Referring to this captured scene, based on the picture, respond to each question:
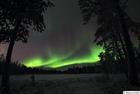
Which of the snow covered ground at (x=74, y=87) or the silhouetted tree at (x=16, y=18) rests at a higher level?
the silhouetted tree at (x=16, y=18)

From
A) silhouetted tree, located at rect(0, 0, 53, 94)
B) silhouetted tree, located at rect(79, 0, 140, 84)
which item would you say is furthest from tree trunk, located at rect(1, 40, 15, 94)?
silhouetted tree, located at rect(79, 0, 140, 84)

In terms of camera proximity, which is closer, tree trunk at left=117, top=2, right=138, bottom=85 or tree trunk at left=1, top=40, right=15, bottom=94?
tree trunk at left=1, top=40, right=15, bottom=94

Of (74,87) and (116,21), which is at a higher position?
(116,21)

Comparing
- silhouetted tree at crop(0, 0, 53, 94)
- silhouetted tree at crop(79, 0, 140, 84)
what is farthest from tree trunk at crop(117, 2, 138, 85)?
silhouetted tree at crop(0, 0, 53, 94)

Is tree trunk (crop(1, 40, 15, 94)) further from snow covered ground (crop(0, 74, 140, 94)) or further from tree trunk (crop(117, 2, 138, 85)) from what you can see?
tree trunk (crop(117, 2, 138, 85))

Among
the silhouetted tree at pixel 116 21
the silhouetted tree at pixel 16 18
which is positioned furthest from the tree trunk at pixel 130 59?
the silhouetted tree at pixel 16 18

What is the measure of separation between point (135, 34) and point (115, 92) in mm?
10189

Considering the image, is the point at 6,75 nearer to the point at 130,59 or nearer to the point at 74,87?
the point at 74,87

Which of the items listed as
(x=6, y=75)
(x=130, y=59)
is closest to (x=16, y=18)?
(x=6, y=75)

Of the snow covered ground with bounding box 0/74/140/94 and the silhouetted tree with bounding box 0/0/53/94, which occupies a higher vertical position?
the silhouetted tree with bounding box 0/0/53/94

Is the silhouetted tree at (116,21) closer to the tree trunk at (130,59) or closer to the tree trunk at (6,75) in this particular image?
the tree trunk at (130,59)

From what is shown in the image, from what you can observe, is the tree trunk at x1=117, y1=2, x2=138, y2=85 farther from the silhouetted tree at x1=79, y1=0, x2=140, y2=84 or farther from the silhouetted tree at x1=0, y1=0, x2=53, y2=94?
the silhouetted tree at x1=0, y1=0, x2=53, y2=94

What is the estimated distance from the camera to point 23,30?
23.6 meters

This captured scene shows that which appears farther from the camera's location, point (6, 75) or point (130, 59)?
point (130, 59)
